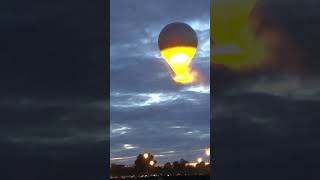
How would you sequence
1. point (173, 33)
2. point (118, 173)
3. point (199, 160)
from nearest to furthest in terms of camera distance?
point (173, 33) < point (118, 173) < point (199, 160)

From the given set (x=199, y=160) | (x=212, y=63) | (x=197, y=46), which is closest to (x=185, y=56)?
(x=197, y=46)

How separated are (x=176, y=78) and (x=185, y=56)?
33 cm

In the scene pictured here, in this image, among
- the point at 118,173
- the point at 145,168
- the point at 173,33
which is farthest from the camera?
the point at 145,168

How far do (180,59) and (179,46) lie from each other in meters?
0.18

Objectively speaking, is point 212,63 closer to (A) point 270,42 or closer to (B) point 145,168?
(A) point 270,42

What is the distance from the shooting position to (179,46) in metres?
8.03

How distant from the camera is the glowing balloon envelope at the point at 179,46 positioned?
26.2 ft

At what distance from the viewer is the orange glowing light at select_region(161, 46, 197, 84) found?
8.05 metres

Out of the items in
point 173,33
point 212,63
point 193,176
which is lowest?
point 193,176

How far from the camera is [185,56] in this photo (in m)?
8.11

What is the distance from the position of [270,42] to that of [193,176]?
227 inches

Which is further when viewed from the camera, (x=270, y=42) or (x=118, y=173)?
(x=118, y=173)

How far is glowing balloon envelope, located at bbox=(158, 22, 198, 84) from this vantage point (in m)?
7.99

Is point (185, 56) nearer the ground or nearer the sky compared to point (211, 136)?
nearer the sky
